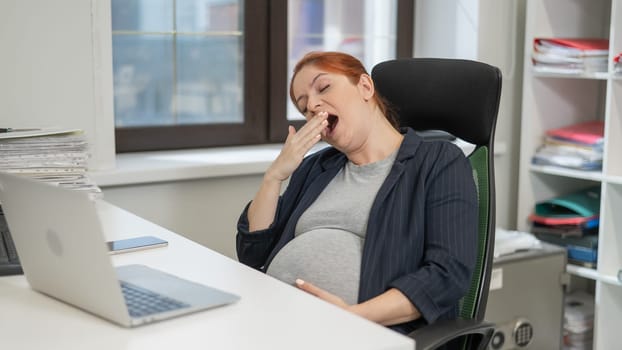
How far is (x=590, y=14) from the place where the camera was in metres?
3.22

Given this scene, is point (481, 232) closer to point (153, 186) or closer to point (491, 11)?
point (153, 186)

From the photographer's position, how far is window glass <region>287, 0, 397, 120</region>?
314 centimetres

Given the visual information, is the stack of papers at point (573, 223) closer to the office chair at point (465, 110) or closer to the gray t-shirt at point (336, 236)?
the office chair at point (465, 110)

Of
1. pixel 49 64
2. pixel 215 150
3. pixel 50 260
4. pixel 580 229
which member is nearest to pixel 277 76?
pixel 215 150

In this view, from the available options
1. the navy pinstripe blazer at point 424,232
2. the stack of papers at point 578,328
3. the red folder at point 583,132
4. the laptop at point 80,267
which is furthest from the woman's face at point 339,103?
the stack of papers at point 578,328

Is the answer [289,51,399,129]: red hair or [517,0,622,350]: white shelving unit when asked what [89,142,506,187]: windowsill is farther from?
[289,51,399,129]: red hair

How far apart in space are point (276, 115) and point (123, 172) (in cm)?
77

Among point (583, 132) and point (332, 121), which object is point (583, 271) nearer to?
point (583, 132)

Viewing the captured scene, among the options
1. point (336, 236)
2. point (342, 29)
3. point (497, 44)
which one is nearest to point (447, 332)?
point (336, 236)

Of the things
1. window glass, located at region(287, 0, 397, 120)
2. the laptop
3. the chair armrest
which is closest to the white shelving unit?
window glass, located at region(287, 0, 397, 120)

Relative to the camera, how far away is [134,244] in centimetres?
172

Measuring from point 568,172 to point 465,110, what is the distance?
119cm

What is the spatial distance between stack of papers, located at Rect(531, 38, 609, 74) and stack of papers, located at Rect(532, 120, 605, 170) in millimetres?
239

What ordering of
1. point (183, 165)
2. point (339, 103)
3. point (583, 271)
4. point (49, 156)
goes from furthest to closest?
1. point (583, 271)
2. point (183, 165)
3. point (49, 156)
4. point (339, 103)
